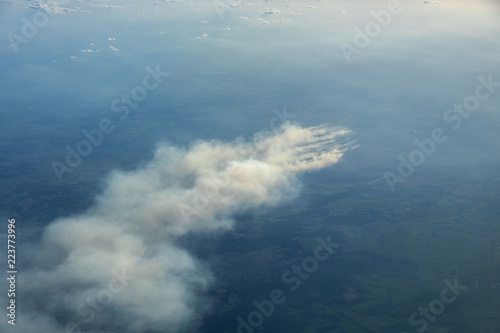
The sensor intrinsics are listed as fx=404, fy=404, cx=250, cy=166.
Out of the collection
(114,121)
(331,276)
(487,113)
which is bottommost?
(331,276)

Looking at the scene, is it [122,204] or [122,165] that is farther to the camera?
[122,165]

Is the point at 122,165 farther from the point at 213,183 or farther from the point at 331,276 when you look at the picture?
the point at 331,276

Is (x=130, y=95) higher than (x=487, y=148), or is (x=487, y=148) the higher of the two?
(x=130, y=95)

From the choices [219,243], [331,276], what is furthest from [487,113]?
[219,243]

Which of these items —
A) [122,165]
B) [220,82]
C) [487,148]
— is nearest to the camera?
[122,165]

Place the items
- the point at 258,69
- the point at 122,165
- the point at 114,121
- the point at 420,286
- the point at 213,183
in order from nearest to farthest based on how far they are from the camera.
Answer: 1. the point at 420,286
2. the point at 213,183
3. the point at 122,165
4. the point at 114,121
5. the point at 258,69

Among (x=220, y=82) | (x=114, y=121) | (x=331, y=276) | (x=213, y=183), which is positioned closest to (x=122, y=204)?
(x=213, y=183)

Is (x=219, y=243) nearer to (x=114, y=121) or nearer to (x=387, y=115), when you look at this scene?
(x=114, y=121)
